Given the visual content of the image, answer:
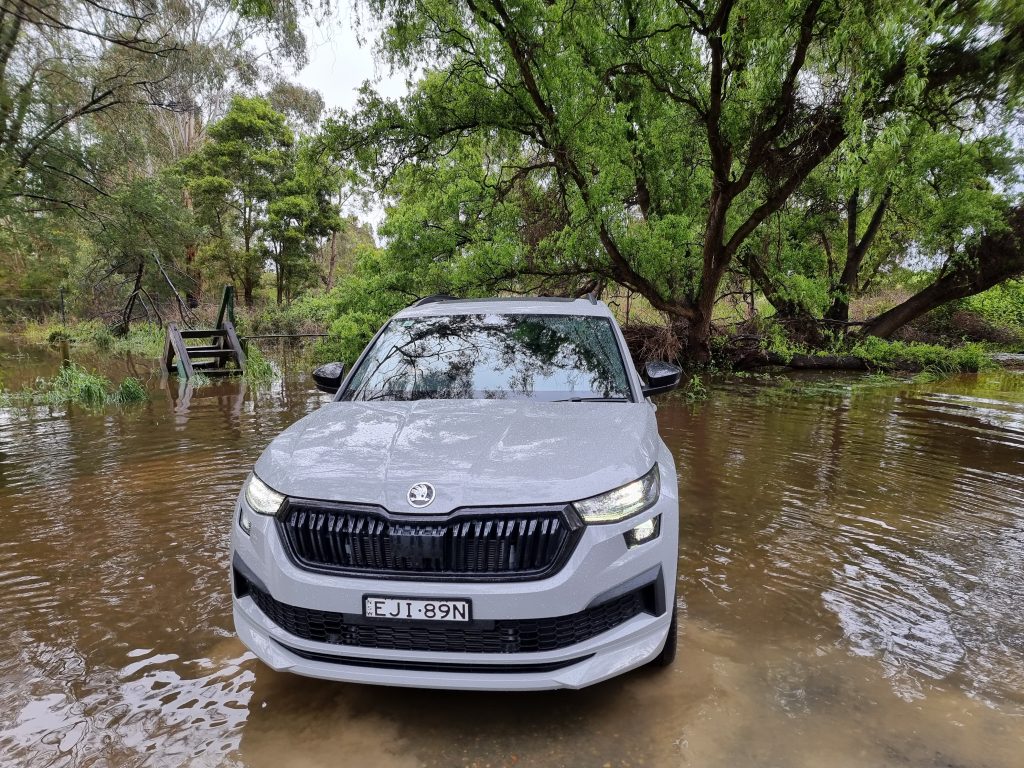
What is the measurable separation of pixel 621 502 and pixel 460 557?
66 centimetres

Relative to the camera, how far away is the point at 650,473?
2645 millimetres

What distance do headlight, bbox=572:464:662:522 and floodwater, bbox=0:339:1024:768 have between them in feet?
3.11

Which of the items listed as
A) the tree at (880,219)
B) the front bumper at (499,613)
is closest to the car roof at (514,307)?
the front bumper at (499,613)

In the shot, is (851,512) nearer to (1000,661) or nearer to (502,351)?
(1000,661)

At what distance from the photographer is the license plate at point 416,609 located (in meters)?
2.27

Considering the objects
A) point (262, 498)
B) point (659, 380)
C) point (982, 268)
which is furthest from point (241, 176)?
point (262, 498)

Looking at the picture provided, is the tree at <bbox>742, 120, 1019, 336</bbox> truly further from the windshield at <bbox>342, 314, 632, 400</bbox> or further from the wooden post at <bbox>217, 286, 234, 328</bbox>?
the wooden post at <bbox>217, 286, 234, 328</bbox>

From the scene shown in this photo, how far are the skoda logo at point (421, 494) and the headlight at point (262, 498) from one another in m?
0.57

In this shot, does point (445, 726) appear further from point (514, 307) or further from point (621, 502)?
point (514, 307)

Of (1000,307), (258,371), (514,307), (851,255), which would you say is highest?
(851,255)

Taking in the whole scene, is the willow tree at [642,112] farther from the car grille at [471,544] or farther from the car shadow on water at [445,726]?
Result: the car shadow on water at [445,726]

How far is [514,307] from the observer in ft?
13.5

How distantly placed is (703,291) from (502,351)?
10614 mm

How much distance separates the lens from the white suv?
2.31 metres
